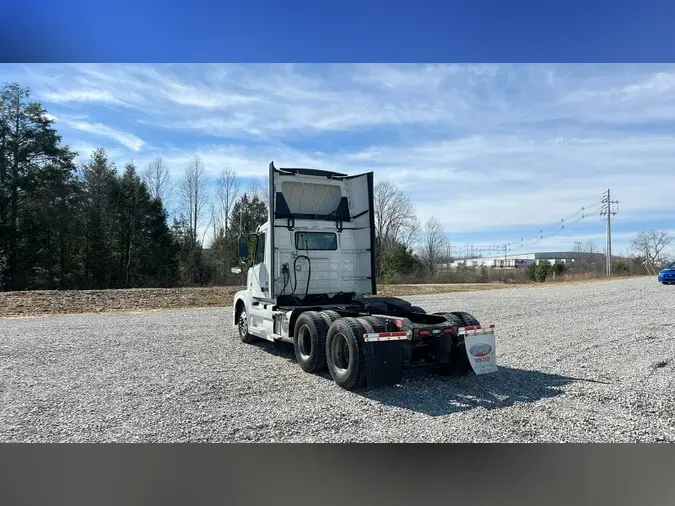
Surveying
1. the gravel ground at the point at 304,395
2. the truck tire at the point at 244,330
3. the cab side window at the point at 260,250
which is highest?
the cab side window at the point at 260,250

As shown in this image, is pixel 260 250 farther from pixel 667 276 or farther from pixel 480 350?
pixel 667 276

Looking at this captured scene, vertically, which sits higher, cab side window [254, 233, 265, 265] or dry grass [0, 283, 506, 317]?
cab side window [254, 233, 265, 265]

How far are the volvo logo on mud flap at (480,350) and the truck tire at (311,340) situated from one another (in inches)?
81.7

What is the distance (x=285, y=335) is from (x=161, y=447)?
12.2 feet

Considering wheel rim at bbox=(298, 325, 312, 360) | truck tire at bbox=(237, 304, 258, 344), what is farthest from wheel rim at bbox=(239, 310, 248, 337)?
wheel rim at bbox=(298, 325, 312, 360)

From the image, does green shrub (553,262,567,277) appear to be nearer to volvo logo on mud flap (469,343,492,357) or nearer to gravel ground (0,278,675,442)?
gravel ground (0,278,675,442)

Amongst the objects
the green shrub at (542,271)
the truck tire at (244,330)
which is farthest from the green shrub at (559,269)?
the truck tire at (244,330)

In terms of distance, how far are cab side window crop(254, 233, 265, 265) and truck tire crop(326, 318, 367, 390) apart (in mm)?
3062

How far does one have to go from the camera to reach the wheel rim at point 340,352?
21.7 ft

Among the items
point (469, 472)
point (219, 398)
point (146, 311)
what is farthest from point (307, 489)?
point (146, 311)

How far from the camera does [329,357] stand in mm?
6738

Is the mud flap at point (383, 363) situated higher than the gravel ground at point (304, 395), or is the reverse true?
the mud flap at point (383, 363)

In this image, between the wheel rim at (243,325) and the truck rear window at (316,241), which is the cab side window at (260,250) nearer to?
the truck rear window at (316,241)

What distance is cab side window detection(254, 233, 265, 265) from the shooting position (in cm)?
932
